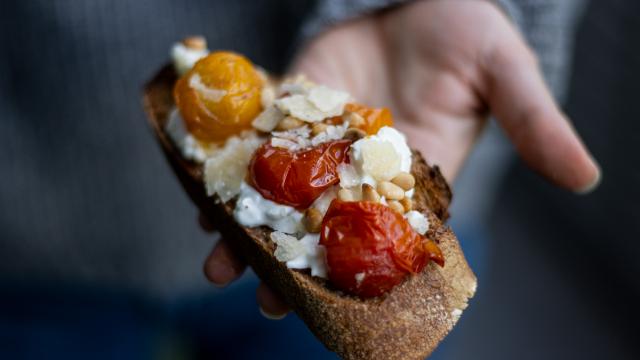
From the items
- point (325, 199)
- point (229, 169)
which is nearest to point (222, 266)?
point (229, 169)

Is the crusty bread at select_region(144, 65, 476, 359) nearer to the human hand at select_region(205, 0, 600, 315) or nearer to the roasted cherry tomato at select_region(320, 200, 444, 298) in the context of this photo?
the roasted cherry tomato at select_region(320, 200, 444, 298)

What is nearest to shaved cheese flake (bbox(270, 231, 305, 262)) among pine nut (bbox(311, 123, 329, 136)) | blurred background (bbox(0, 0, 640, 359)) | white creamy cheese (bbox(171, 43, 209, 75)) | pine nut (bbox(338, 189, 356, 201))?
pine nut (bbox(338, 189, 356, 201))

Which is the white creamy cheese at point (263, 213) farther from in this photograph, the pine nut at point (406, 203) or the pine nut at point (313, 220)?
the pine nut at point (406, 203)

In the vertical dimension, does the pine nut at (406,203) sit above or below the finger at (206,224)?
above

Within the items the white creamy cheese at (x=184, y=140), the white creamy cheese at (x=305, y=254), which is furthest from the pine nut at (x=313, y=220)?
the white creamy cheese at (x=184, y=140)

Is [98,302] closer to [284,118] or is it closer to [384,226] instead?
[284,118]

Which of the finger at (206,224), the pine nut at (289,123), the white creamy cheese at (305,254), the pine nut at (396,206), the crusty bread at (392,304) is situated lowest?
the finger at (206,224)
